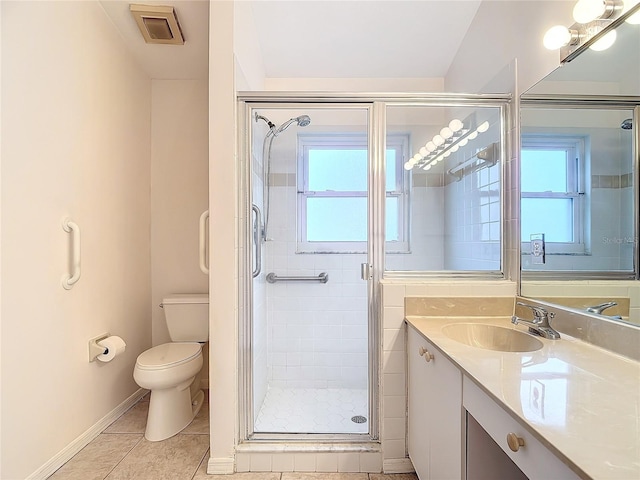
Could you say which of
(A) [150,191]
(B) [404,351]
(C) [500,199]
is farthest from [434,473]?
(A) [150,191]

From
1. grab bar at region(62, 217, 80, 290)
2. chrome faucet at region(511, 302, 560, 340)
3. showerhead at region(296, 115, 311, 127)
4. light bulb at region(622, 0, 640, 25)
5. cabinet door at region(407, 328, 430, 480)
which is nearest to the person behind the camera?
light bulb at region(622, 0, 640, 25)

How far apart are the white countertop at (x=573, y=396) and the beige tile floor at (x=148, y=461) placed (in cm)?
101

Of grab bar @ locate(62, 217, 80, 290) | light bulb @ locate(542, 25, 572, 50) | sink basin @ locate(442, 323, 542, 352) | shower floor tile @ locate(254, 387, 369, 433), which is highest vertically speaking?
light bulb @ locate(542, 25, 572, 50)

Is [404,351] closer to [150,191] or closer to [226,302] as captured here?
[226,302]

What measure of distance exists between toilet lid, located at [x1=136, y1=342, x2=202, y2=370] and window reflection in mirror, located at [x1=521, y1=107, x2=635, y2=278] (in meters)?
2.00

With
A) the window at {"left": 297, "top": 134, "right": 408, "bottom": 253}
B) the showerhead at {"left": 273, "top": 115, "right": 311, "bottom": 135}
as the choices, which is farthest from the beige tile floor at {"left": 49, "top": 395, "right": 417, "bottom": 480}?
the showerhead at {"left": 273, "top": 115, "right": 311, "bottom": 135}

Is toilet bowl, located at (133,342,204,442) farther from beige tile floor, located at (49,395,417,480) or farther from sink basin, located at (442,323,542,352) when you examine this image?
sink basin, located at (442,323,542,352)

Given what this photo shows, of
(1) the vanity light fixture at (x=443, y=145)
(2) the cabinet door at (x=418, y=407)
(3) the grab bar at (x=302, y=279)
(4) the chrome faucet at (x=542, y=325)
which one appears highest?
(1) the vanity light fixture at (x=443, y=145)

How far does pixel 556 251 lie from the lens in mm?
1502

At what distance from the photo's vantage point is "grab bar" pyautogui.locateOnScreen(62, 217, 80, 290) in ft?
5.87

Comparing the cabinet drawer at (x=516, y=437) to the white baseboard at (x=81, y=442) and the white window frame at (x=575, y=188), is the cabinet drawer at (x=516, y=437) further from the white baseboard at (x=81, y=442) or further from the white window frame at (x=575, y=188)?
the white baseboard at (x=81, y=442)

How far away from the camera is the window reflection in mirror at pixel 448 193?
1.91m

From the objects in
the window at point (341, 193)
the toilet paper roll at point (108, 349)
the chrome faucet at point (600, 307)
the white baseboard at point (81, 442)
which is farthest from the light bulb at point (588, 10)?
the white baseboard at point (81, 442)

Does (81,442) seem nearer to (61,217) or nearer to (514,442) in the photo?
(61,217)
